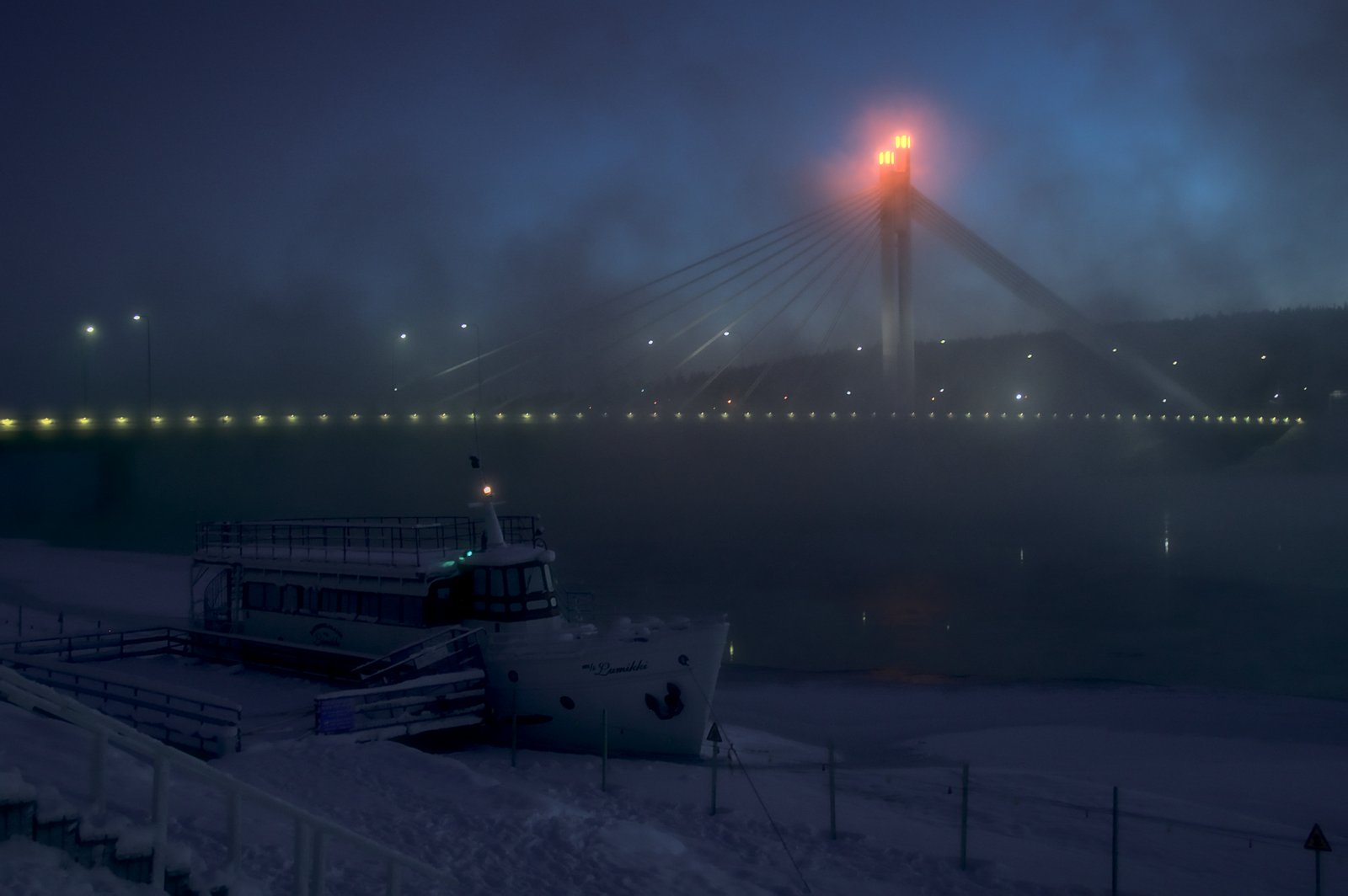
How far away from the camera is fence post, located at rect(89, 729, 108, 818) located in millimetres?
3789

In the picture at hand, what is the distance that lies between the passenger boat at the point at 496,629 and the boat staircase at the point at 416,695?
7cm

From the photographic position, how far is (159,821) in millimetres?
3875

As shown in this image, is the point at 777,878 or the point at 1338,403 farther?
the point at 1338,403

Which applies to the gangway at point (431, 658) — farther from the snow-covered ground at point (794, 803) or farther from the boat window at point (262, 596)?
the boat window at point (262, 596)

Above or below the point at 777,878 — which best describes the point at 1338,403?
above

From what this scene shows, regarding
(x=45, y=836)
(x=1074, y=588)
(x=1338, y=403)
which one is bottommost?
(x=1074, y=588)

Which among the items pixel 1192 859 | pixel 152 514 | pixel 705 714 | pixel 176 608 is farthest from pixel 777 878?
pixel 152 514

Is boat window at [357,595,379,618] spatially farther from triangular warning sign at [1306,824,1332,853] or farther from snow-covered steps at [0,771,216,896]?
triangular warning sign at [1306,824,1332,853]

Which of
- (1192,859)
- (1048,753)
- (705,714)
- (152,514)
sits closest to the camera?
(1192,859)

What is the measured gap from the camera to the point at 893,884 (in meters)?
6.63

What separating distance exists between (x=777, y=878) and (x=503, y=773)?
155 inches

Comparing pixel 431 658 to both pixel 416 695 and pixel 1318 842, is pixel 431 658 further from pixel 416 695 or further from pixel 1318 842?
pixel 1318 842

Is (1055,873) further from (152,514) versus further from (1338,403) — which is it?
(1338,403)

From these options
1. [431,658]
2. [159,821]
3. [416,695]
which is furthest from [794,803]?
[159,821]
